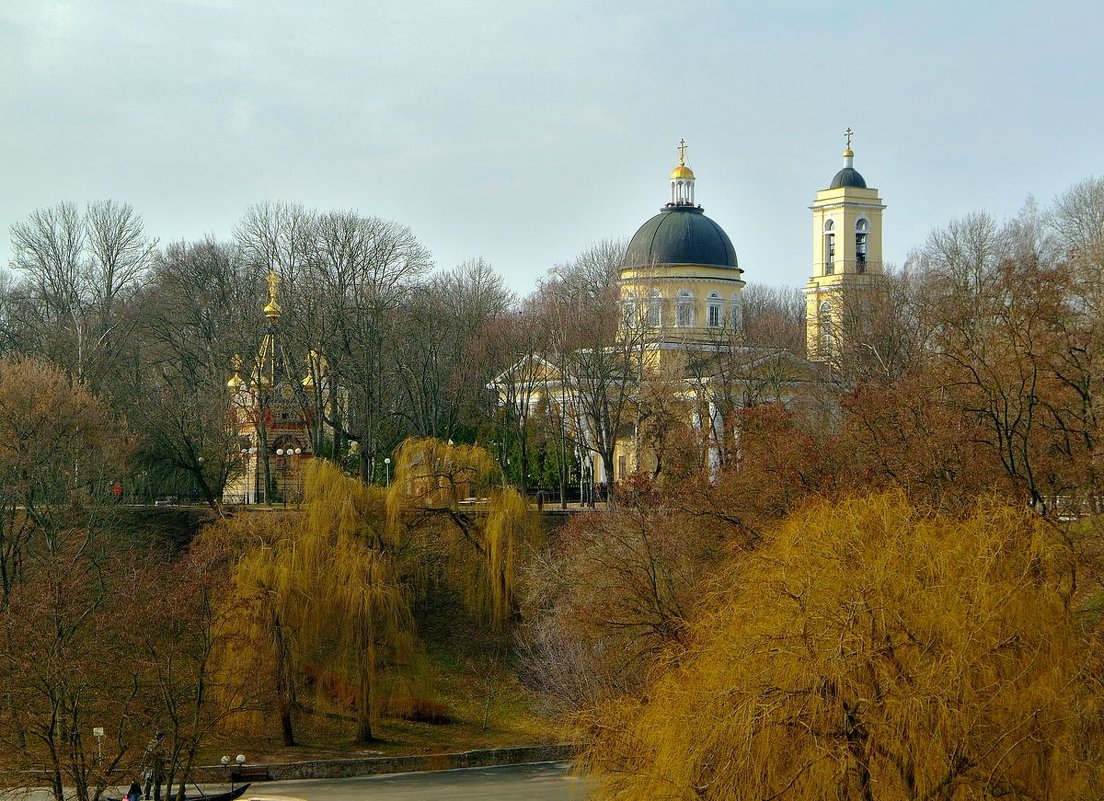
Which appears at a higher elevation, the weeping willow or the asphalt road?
the weeping willow

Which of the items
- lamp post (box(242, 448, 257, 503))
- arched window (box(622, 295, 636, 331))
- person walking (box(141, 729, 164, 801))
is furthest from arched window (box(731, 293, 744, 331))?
person walking (box(141, 729, 164, 801))

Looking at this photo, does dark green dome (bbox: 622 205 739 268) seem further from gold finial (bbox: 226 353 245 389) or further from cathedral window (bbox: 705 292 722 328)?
gold finial (bbox: 226 353 245 389)

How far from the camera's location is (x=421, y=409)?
1870 inches

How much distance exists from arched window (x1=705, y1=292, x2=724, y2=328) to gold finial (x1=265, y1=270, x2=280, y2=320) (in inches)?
714

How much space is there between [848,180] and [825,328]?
13608mm

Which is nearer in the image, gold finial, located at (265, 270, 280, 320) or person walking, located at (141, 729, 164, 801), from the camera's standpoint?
person walking, located at (141, 729, 164, 801)

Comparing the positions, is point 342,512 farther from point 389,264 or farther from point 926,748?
point 926,748

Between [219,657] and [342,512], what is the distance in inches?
223

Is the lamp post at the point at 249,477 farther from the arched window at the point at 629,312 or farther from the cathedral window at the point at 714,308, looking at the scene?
the cathedral window at the point at 714,308

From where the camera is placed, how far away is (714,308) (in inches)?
2311

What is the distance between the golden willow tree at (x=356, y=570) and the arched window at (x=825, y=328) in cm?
1649

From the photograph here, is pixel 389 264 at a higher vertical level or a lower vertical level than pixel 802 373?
higher

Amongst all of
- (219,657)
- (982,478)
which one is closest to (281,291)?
(219,657)

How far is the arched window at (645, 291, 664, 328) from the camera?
164 feet
